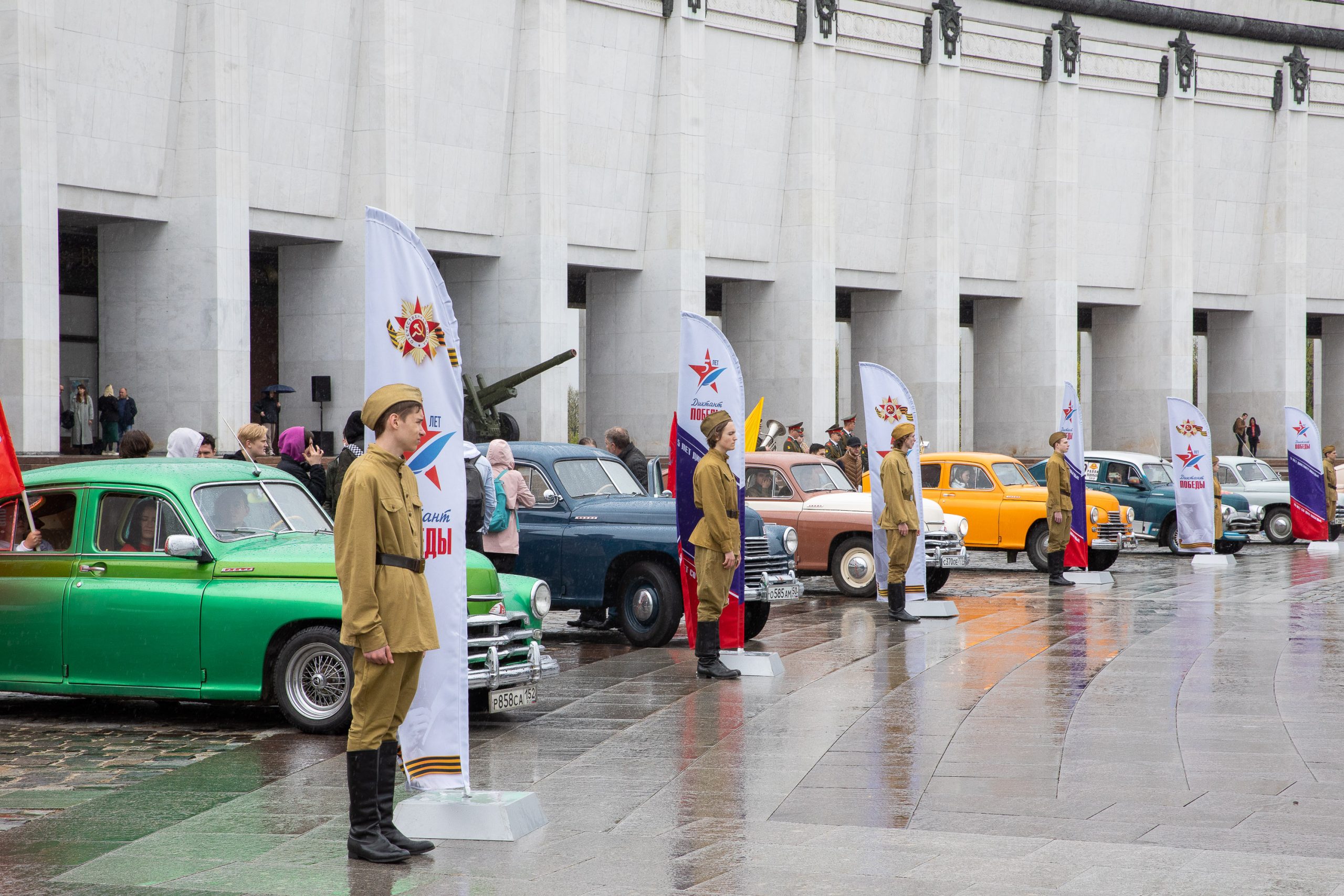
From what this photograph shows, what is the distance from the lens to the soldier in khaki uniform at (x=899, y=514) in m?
15.7

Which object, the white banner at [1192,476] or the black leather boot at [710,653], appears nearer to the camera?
the black leather boot at [710,653]

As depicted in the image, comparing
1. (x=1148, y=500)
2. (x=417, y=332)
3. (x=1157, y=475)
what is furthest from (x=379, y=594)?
(x=1157, y=475)

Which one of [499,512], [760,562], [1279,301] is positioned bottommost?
[760,562]

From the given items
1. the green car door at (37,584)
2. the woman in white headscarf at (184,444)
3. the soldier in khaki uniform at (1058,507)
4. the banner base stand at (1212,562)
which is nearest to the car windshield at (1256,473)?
the banner base stand at (1212,562)

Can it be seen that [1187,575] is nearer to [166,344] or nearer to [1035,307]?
[166,344]

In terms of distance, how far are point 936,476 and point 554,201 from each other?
1471 centimetres

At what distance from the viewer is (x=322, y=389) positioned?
105ft

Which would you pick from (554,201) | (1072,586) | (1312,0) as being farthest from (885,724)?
(1312,0)

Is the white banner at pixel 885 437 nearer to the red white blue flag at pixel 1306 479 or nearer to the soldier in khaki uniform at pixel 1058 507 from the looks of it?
the soldier in khaki uniform at pixel 1058 507

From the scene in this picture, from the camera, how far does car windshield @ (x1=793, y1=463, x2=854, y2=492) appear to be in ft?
64.9

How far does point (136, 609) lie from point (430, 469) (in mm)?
3568

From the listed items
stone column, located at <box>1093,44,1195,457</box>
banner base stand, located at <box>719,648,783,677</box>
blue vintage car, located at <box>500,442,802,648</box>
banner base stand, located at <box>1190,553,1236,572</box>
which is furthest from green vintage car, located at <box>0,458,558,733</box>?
stone column, located at <box>1093,44,1195,457</box>

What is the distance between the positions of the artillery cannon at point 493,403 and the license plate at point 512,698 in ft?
64.1

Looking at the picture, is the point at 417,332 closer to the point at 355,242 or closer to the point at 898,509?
the point at 898,509
